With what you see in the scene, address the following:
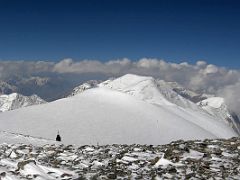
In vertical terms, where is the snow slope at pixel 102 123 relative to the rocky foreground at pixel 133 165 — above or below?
above

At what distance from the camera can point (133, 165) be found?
53.3 feet

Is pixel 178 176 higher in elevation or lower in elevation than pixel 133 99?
lower

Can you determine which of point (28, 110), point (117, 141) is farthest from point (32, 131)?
point (28, 110)

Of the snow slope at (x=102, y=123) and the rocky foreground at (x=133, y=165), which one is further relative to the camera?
the snow slope at (x=102, y=123)

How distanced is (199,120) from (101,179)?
410 ft

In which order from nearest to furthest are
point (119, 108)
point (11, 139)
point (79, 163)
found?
point (79, 163) < point (11, 139) < point (119, 108)

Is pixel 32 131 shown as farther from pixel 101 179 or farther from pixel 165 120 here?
pixel 101 179

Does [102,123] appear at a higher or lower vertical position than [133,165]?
higher

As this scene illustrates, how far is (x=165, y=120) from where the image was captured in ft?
347

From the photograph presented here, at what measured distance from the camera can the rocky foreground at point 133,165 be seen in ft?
46.3

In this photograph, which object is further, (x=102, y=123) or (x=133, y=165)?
(x=102, y=123)

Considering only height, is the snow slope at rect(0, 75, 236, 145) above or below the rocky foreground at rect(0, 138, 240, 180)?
above

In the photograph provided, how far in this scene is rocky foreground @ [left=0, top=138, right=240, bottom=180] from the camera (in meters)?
14.1

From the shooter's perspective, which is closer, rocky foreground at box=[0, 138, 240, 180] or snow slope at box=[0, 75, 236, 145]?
rocky foreground at box=[0, 138, 240, 180]
